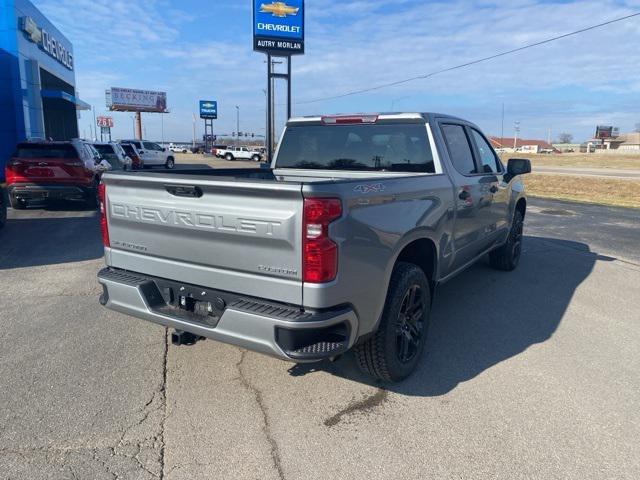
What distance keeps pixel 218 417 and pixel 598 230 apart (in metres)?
10.2

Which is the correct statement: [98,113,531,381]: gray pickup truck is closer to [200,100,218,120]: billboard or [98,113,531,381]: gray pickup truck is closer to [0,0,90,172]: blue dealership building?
[0,0,90,172]: blue dealership building

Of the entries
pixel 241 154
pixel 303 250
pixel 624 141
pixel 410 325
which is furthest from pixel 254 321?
pixel 624 141

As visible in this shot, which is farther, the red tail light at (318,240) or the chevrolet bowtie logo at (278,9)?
the chevrolet bowtie logo at (278,9)

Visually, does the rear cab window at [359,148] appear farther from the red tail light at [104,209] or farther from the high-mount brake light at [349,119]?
the red tail light at [104,209]

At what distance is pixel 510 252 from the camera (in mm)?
6863

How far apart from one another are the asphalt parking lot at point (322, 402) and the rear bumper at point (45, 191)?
659 centimetres

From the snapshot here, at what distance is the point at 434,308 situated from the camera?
5.38 meters

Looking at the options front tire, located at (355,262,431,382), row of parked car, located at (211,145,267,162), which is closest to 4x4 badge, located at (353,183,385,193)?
front tire, located at (355,262,431,382)

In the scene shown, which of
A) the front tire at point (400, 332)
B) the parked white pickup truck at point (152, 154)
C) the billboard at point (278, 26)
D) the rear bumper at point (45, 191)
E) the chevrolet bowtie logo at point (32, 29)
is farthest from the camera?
the parked white pickup truck at point (152, 154)

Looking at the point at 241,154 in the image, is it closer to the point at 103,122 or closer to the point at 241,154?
the point at 241,154

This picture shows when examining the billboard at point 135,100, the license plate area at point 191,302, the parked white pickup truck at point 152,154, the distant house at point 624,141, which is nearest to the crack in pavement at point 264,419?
the license plate area at point 191,302

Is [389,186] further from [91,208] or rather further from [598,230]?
[91,208]

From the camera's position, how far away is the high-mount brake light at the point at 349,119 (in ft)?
15.5

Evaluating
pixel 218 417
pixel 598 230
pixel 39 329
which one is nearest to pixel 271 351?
pixel 218 417
